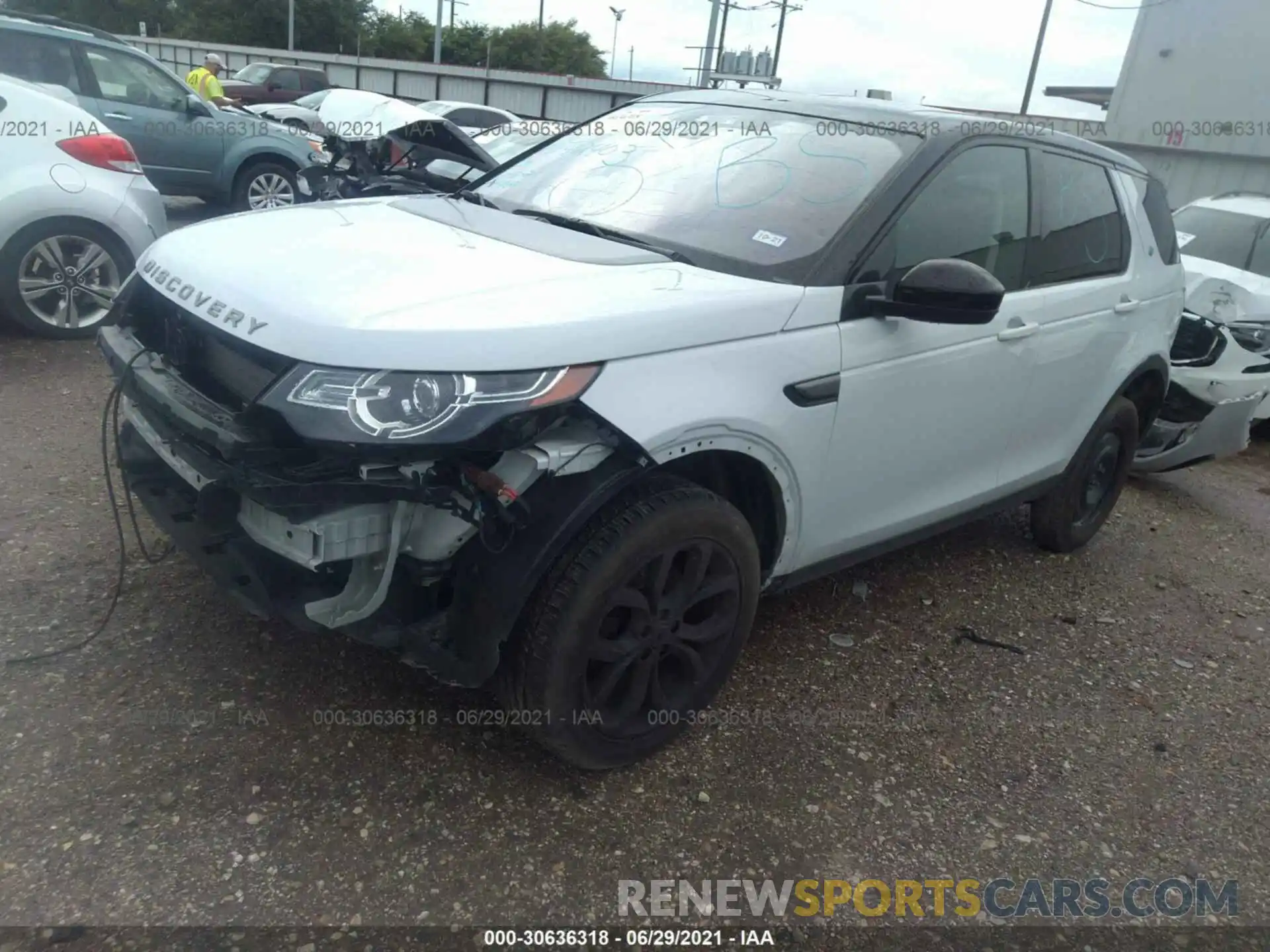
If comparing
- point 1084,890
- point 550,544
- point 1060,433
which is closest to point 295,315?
point 550,544

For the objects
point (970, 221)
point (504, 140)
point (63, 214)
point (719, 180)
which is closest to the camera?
point (719, 180)

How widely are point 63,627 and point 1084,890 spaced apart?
301cm

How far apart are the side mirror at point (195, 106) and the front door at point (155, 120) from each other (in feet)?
0.07

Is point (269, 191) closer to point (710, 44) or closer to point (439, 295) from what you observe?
point (439, 295)

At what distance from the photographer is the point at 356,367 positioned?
2.12 metres

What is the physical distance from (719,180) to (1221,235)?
21.3 feet

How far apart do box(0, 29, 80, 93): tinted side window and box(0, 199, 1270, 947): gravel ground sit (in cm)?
510

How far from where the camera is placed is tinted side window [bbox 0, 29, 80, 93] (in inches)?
288

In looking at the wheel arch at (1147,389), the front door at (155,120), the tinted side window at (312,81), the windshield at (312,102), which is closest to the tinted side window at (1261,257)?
the wheel arch at (1147,389)

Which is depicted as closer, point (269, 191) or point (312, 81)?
point (269, 191)

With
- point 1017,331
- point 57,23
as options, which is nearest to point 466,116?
point 57,23

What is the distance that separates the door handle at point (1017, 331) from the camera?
3312 mm

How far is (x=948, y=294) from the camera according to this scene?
105 inches

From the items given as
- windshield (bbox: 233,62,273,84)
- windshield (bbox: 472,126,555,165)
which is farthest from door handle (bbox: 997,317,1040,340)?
windshield (bbox: 233,62,273,84)
